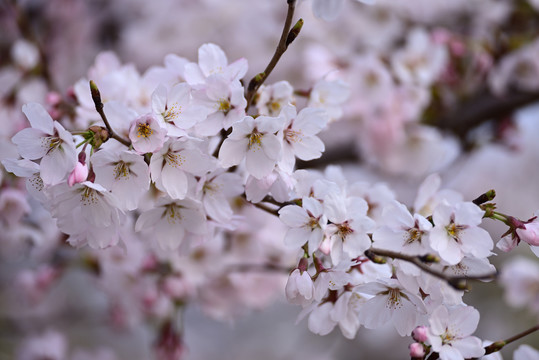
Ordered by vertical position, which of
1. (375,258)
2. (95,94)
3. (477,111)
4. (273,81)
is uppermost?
(95,94)

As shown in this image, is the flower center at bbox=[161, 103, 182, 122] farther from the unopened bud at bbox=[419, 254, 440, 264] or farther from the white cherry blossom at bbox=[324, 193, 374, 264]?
the unopened bud at bbox=[419, 254, 440, 264]

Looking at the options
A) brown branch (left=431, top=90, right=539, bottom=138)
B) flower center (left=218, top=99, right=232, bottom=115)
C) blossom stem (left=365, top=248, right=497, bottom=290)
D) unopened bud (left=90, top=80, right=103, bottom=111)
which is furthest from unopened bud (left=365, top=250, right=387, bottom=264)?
brown branch (left=431, top=90, right=539, bottom=138)

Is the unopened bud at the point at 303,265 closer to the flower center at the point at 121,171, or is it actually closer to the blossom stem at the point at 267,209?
the blossom stem at the point at 267,209

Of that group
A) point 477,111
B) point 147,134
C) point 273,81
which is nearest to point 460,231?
point 147,134

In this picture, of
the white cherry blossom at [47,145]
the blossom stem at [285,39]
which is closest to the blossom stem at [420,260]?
the blossom stem at [285,39]

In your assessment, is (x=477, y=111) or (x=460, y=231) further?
(x=477, y=111)

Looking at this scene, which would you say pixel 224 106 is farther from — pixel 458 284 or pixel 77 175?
pixel 458 284

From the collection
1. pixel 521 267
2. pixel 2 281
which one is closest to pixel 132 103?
pixel 521 267

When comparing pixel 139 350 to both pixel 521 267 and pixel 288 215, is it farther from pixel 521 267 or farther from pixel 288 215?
pixel 288 215
